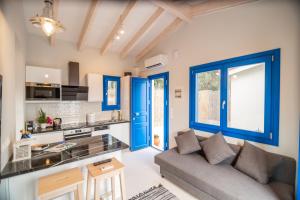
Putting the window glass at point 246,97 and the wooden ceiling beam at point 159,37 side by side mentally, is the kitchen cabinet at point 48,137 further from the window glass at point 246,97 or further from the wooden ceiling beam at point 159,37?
the window glass at point 246,97

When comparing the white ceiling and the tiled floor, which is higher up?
the white ceiling

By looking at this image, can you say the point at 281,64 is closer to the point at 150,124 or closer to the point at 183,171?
the point at 183,171

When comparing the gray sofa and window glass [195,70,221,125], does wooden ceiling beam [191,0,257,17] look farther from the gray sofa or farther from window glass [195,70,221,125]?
the gray sofa

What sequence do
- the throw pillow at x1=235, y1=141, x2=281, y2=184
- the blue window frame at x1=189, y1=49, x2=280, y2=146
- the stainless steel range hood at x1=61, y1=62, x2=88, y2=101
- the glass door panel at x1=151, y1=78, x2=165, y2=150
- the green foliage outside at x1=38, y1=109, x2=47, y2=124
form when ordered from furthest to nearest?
the glass door panel at x1=151, y1=78, x2=165, y2=150
the stainless steel range hood at x1=61, y1=62, x2=88, y2=101
the green foliage outside at x1=38, y1=109, x2=47, y2=124
the blue window frame at x1=189, y1=49, x2=280, y2=146
the throw pillow at x1=235, y1=141, x2=281, y2=184

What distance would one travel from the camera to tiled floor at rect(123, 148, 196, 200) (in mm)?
2375

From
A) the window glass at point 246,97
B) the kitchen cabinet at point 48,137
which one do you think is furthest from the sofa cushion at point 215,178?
the kitchen cabinet at point 48,137

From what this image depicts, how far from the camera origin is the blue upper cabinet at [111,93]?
14.1 ft

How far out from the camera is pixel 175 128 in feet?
12.1

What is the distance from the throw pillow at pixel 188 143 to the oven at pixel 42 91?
117 inches

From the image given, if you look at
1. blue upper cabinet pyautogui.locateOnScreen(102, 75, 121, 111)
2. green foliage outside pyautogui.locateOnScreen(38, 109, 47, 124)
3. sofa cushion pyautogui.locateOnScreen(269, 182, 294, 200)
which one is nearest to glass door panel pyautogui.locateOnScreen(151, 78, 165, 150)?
blue upper cabinet pyautogui.locateOnScreen(102, 75, 121, 111)

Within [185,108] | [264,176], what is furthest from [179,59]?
[264,176]

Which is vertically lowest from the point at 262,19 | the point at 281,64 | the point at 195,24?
the point at 281,64

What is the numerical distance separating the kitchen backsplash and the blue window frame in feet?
8.84

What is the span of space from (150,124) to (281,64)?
3445 millimetres
